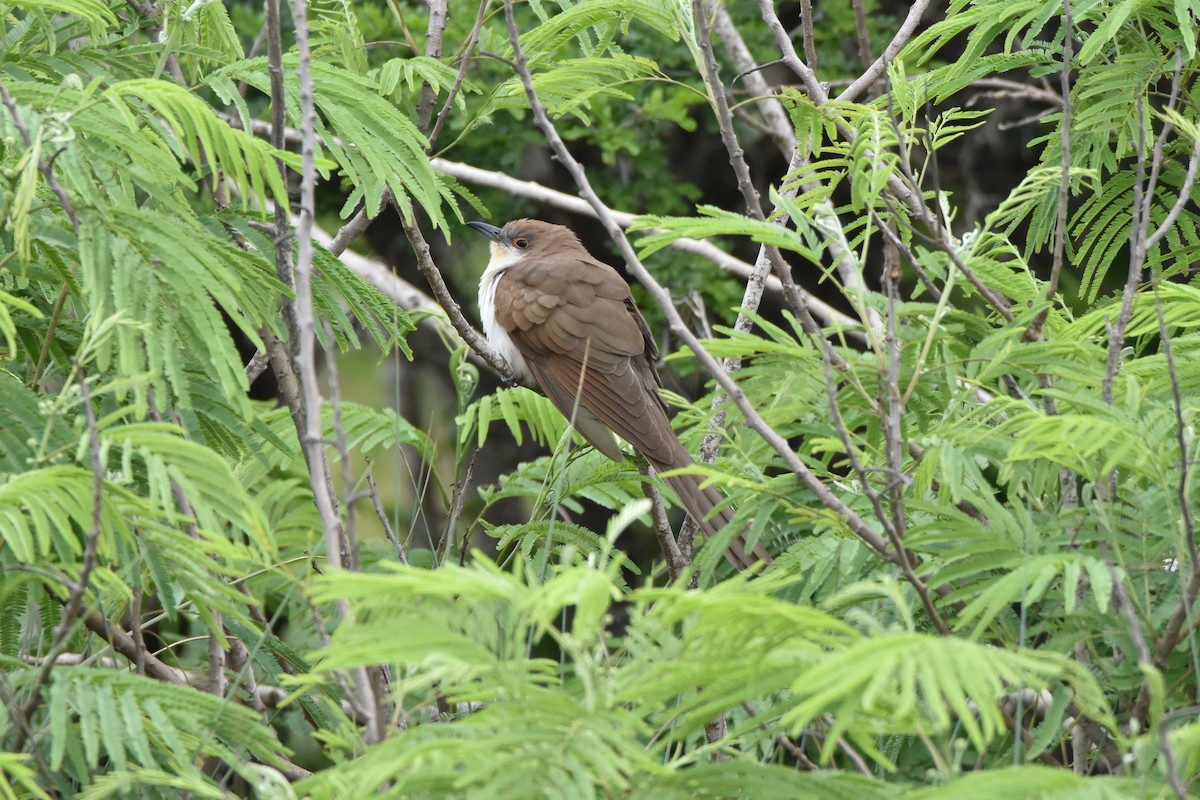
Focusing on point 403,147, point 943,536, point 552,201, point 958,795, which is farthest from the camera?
point 552,201

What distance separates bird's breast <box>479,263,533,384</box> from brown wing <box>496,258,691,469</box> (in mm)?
49

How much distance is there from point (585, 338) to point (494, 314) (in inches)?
21.9

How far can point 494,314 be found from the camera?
567cm

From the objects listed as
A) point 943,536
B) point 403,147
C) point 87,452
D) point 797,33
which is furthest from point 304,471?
point 797,33

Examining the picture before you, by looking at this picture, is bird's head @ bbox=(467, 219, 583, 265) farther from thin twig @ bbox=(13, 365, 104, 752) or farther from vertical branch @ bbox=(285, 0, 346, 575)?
thin twig @ bbox=(13, 365, 104, 752)

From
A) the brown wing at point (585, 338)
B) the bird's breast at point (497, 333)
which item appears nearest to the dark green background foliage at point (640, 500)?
the brown wing at point (585, 338)

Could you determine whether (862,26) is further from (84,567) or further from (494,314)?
(84,567)

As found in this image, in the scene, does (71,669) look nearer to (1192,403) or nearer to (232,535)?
(232,535)

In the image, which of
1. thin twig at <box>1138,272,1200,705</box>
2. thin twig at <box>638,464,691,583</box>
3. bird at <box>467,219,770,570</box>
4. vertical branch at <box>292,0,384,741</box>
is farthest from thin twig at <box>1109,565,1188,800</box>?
bird at <box>467,219,770,570</box>

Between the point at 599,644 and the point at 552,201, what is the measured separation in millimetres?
4362

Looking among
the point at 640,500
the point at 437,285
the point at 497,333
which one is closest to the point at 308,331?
the point at 640,500

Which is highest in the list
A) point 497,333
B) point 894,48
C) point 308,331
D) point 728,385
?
point 894,48

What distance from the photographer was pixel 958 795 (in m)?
1.65

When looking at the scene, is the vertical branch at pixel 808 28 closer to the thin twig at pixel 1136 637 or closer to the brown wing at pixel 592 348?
the brown wing at pixel 592 348
